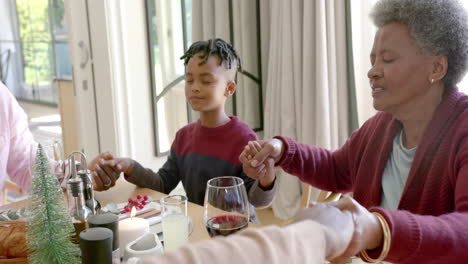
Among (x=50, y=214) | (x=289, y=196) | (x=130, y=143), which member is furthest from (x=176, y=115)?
(x=50, y=214)

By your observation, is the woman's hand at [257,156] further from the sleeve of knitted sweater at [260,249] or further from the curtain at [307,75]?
the curtain at [307,75]

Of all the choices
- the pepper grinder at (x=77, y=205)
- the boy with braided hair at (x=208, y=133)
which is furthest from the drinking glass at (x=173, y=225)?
the boy with braided hair at (x=208, y=133)

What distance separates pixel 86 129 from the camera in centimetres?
287

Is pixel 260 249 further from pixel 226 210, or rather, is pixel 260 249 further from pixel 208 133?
pixel 208 133

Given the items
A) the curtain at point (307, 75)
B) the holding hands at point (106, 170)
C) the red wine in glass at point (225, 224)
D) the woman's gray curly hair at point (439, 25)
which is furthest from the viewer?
the curtain at point (307, 75)

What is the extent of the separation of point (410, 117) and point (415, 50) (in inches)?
7.0

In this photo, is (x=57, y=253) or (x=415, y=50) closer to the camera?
(x=57, y=253)

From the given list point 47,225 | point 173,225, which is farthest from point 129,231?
point 47,225

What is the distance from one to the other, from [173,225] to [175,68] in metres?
2.01

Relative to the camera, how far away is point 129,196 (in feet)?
5.02

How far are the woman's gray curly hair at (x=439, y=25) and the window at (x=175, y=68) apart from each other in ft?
6.26

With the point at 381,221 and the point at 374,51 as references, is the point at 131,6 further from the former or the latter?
the point at 381,221

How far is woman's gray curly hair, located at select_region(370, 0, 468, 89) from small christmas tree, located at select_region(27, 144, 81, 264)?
0.91m

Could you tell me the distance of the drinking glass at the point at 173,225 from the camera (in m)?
1.07
